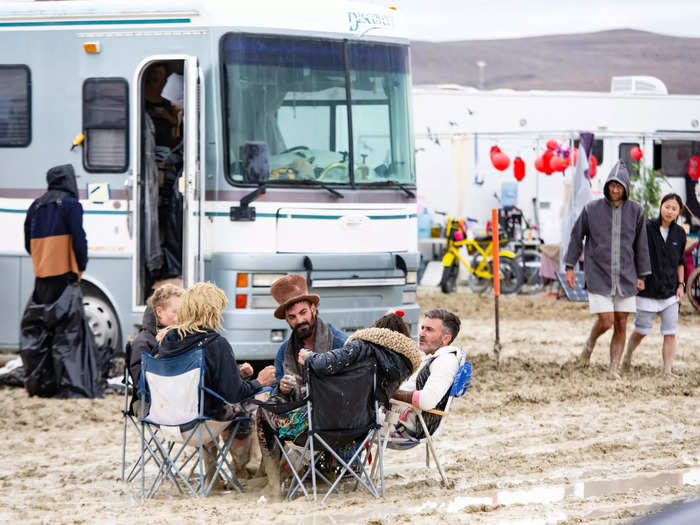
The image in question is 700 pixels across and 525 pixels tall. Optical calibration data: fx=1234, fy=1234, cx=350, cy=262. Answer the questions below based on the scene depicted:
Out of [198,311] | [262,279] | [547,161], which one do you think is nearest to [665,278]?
[262,279]

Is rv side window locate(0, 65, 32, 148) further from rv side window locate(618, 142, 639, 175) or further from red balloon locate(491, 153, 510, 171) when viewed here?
rv side window locate(618, 142, 639, 175)

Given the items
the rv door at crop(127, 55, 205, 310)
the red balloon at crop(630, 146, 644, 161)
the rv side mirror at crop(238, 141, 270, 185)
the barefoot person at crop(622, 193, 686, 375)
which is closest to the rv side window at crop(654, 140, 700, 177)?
the red balloon at crop(630, 146, 644, 161)

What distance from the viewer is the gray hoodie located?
9281mm

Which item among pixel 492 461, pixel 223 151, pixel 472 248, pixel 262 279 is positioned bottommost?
pixel 492 461

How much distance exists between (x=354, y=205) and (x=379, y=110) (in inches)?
29.7

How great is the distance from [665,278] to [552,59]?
75.5 meters

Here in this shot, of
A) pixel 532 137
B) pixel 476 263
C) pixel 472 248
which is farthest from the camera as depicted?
pixel 532 137

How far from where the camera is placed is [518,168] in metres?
18.2

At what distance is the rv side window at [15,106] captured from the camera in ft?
30.7

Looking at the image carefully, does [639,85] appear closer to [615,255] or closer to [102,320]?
[615,255]

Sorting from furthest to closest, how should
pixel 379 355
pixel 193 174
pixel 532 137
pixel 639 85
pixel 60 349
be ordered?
pixel 639 85 → pixel 532 137 → pixel 60 349 → pixel 193 174 → pixel 379 355

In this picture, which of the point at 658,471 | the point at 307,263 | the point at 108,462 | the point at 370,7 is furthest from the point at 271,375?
the point at 370,7

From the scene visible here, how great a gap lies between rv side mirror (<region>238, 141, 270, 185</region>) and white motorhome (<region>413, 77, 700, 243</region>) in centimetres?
1022

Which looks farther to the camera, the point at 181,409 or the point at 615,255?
the point at 615,255
